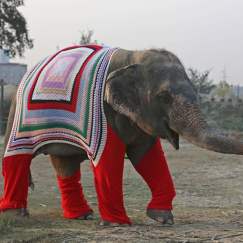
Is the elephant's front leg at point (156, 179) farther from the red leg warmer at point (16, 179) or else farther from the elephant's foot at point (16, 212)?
the elephant's foot at point (16, 212)

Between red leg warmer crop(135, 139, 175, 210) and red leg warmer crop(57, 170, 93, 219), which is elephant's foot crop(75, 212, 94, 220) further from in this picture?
red leg warmer crop(135, 139, 175, 210)

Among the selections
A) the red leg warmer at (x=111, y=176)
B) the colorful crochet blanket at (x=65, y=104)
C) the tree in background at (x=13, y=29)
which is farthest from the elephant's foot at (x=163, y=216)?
the tree in background at (x=13, y=29)

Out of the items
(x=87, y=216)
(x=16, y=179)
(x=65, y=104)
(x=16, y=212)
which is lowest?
(x=87, y=216)

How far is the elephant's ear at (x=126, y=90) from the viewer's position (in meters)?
5.64

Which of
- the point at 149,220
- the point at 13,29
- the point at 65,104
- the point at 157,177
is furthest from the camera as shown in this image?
the point at 13,29

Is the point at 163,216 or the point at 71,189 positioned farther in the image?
the point at 71,189

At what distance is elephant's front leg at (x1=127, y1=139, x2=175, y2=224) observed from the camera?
6094 millimetres

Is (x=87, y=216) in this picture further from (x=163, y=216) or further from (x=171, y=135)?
(x=171, y=135)

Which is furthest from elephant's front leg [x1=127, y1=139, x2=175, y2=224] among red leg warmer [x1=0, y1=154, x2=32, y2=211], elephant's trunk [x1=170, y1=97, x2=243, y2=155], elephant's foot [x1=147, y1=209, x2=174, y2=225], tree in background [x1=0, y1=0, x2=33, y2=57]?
tree in background [x1=0, y1=0, x2=33, y2=57]

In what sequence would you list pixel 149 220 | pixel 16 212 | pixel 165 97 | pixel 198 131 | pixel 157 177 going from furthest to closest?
pixel 149 220 < pixel 16 212 < pixel 157 177 < pixel 165 97 < pixel 198 131

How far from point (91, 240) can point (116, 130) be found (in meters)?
1.16

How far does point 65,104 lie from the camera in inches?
237

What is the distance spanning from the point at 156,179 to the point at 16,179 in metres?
1.39

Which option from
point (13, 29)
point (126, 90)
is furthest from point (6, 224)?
point (13, 29)
